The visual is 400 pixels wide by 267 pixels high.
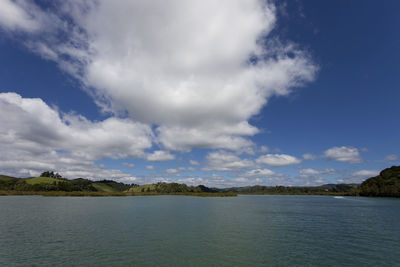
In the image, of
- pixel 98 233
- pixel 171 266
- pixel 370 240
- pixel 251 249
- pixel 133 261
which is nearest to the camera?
pixel 171 266

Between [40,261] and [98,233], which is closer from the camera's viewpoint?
[40,261]

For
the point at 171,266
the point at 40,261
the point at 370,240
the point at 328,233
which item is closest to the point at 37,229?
the point at 40,261

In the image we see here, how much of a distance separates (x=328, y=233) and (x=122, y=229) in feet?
168

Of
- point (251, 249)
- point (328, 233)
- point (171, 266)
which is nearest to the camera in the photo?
point (171, 266)

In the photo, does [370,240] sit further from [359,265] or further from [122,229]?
[122,229]

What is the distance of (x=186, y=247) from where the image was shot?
3912cm

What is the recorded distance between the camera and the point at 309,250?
38.4m

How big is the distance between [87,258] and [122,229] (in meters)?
23.9

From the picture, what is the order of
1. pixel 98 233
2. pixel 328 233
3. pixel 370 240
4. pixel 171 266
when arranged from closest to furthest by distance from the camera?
pixel 171 266 → pixel 370 240 → pixel 98 233 → pixel 328 233

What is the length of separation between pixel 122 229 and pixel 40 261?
25703 millimetres

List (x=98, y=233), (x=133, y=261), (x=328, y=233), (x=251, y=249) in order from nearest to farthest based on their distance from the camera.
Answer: (x=133, y=261) < (x=251, y=249) < (x=98, y=233) < (x=328, y=233)

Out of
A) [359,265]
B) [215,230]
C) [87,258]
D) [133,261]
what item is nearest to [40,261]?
[87,258]

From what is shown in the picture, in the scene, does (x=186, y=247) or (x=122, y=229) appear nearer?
(x=186, y=247)

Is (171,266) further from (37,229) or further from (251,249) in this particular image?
(37,229)
